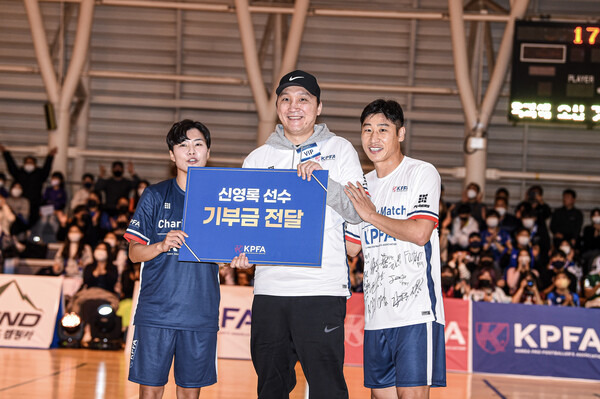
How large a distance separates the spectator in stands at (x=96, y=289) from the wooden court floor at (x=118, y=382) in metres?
0.61

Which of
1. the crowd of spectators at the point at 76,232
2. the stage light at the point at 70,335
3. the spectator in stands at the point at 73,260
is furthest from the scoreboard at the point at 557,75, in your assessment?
the stage light at the point at 70,335

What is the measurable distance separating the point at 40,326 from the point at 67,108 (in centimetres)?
779

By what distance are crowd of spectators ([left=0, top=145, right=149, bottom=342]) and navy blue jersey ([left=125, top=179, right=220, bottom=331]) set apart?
765cm

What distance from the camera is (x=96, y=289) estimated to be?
12.6m

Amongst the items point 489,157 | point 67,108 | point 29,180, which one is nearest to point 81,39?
point 67,108

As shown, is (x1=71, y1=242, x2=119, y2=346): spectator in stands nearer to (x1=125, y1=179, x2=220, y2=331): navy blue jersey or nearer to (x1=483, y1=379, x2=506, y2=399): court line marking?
(x1=483, y1=379, x2=506, y2=399): court line marking

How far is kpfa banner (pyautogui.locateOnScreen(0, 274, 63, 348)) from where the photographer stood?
1210cm

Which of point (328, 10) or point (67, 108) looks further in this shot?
point (67, 108)

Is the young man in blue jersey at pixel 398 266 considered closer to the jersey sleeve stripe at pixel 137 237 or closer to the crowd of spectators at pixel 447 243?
the jersey sleeve stripe at pixel 137 237

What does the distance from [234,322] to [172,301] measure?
720cm

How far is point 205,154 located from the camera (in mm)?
5277

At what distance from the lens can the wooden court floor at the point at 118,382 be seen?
8.24 m

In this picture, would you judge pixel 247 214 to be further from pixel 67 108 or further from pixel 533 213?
pixel 67 108

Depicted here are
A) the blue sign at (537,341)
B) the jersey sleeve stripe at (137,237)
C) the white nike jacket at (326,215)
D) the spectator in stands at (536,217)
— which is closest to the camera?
the white nike jacket at (326,215)
